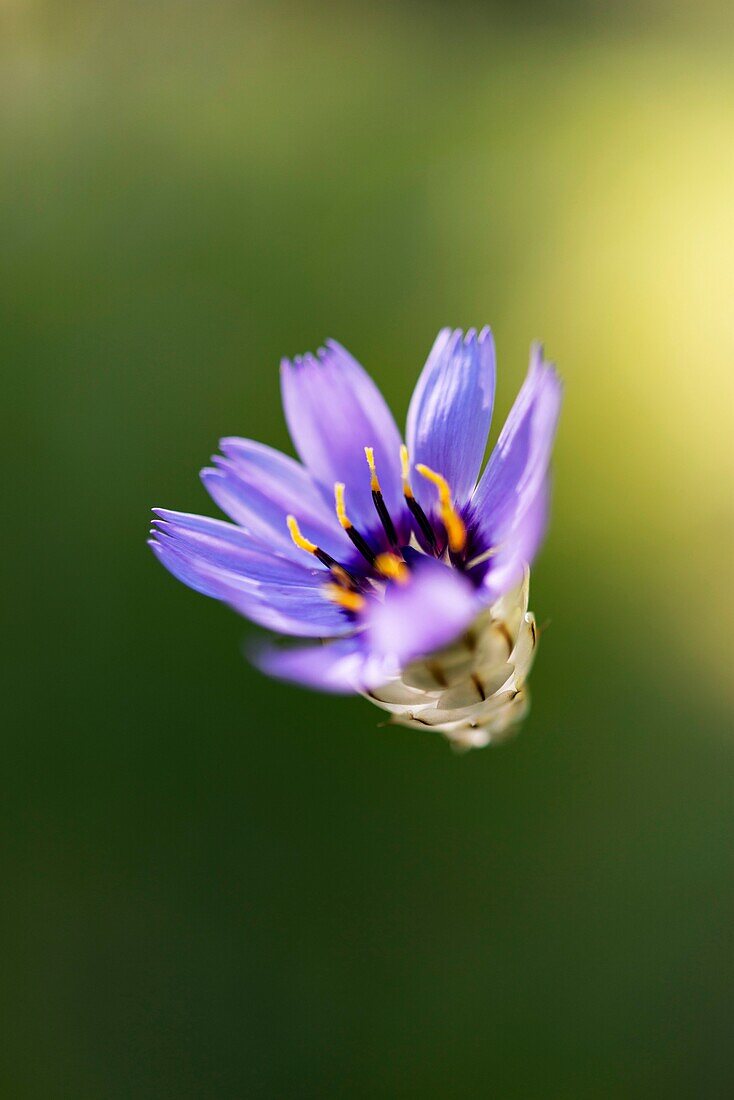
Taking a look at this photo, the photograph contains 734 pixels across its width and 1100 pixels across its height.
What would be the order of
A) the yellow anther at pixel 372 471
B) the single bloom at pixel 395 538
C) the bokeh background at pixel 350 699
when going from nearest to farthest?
the single bloom at pixel 395 538
the yellow anther at pixel 372 471
the bokeh background at pixel 350 699

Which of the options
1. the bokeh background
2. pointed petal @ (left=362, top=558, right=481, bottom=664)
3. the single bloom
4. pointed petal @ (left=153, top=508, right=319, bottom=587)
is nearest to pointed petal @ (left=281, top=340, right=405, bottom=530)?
the single bloom

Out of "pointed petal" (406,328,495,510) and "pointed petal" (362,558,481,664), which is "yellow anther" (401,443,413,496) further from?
"pointed petal" (362,558,481,664)

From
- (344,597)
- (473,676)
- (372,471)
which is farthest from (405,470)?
(473,676)

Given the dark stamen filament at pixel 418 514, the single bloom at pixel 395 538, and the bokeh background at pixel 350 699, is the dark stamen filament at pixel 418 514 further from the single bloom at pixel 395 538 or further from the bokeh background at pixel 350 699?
the bokeh background at pixel 350 699

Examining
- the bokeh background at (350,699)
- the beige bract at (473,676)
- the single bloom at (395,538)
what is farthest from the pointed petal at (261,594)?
the bokeh background at (350,699)

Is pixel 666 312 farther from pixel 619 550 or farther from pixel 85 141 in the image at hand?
pixel 85 141

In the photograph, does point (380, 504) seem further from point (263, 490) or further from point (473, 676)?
point (473, 676)

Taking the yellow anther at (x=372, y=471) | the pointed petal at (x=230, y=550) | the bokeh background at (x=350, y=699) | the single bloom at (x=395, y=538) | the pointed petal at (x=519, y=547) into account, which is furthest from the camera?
the bokeh background at (x=350, y=699)
